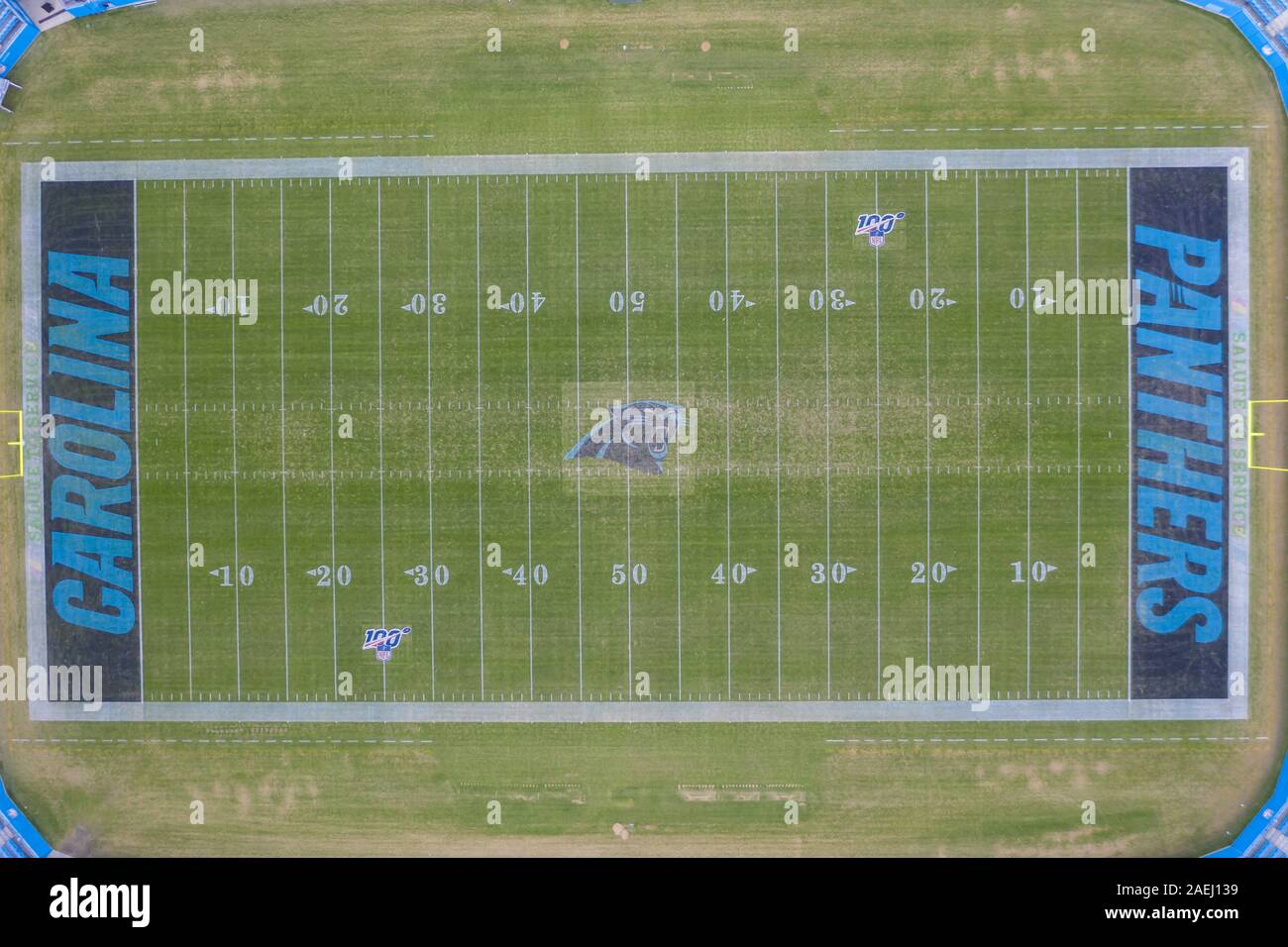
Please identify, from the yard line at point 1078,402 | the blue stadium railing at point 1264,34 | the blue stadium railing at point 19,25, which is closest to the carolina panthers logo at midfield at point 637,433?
the yard line at point 1078,402

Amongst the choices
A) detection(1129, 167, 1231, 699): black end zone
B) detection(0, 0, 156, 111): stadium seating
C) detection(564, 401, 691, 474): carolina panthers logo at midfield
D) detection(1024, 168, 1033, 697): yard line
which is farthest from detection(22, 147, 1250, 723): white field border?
detection(564, 401, 691, 474): carolina panthers logo at midfield

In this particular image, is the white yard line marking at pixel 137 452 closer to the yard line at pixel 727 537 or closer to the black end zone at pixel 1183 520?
the yard line at pixel 727 537

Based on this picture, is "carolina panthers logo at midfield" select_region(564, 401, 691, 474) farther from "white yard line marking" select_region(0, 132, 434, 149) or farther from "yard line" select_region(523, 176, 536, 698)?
"white yard line marking" select_region(0, 132, 434, 149)

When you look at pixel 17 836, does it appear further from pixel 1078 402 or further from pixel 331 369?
pixel 1078 402

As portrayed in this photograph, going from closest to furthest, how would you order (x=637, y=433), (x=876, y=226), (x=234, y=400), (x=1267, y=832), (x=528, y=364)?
(x=1267, y=832) → (x=876, y=226) → (x=637, y=433) → (x=528, y=364) → (x=234, y=400)

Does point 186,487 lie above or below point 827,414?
below

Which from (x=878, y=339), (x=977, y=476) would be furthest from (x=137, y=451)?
(x=977, y=476)

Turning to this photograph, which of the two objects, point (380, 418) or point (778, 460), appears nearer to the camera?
point (778, 460)

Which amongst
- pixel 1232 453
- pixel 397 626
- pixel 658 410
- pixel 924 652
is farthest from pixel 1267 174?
pixel 397 626
